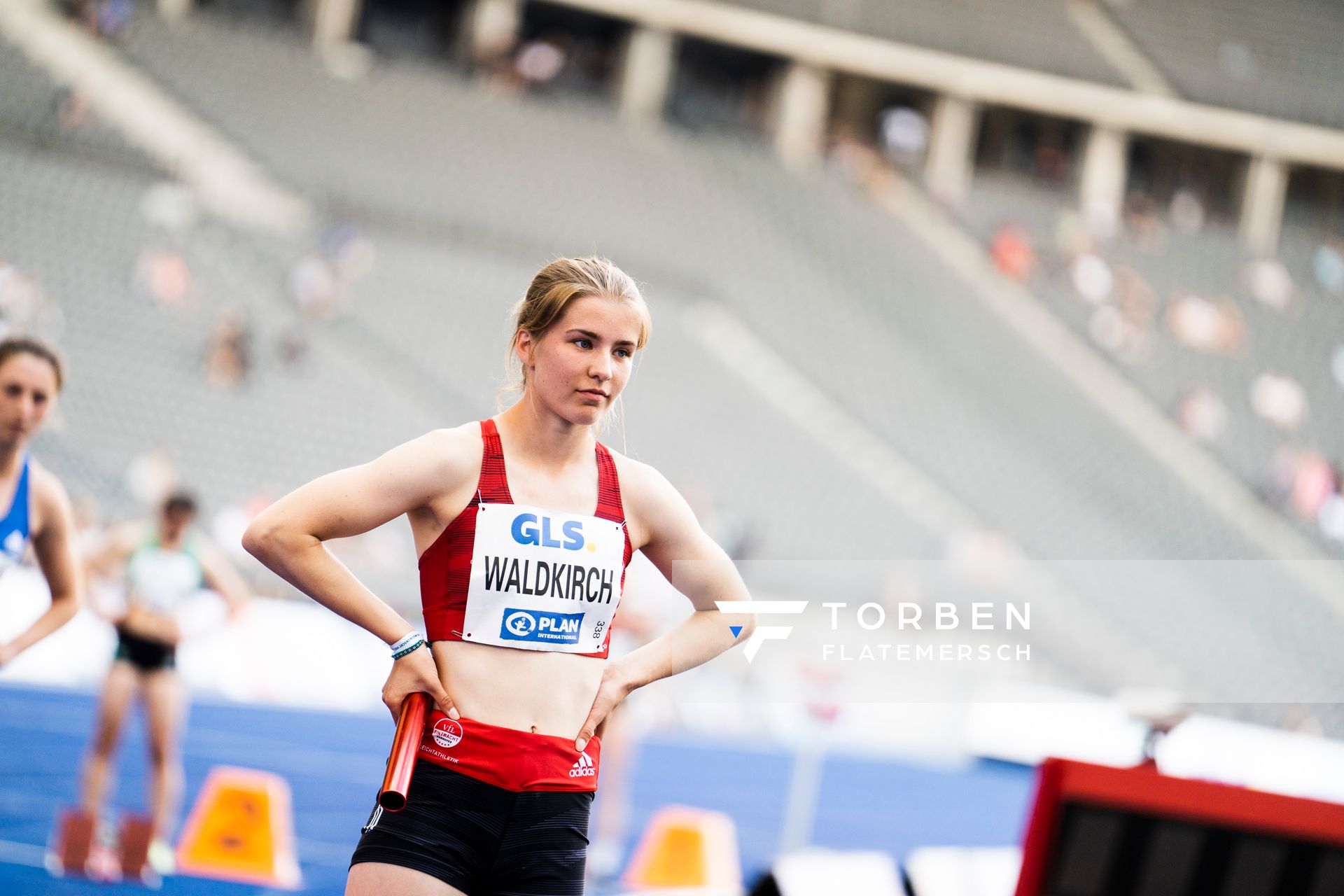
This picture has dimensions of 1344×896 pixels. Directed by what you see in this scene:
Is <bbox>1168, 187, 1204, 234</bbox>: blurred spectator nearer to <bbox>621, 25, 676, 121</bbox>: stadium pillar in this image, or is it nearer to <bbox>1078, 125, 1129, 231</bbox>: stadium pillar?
<bbox>1078, 125, 1129, 231</bbox>: stadium pillar

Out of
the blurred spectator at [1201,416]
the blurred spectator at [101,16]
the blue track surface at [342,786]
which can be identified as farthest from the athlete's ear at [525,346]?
the blurred spectator at [1201,416]

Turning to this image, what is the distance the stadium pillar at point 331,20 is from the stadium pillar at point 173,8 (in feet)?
6.95

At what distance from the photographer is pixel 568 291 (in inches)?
93.5

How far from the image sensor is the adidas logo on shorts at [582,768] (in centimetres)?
242

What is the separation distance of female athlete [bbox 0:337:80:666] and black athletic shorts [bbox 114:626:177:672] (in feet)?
6.99

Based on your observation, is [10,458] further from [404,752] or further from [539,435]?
[404,752]

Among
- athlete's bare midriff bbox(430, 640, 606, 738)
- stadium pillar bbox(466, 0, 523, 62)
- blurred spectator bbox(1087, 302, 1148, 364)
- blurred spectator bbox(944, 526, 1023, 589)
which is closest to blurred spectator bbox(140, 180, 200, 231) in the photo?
stadium pillar bbox(466, 0, 523, 62)

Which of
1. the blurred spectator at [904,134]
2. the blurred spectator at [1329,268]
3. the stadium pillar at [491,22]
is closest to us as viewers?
the stadium pillar at [491,22]

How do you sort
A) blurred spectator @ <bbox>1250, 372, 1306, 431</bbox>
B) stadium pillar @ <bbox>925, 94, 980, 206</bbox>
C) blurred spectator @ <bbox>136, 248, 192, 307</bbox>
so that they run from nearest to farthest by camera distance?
blurred spectator @ <bbox>136, 248, 192, 307</bbox>, blurred spectator @ <bbox>1250, 372, 1306, 431</bbox>, stadium pillar @ <bbox>925, 94, 980, 206</bbox>

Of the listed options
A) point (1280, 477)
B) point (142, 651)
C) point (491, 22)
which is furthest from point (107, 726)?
point (491, 22)

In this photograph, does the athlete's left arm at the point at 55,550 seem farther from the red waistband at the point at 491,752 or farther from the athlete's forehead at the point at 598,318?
the athlete's forehead at the point at 598,318

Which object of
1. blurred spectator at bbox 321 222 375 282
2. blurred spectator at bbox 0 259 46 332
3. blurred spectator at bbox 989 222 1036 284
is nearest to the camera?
blurred spectator at bbox 0 259 46 332

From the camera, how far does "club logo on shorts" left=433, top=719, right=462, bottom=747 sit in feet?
7.64

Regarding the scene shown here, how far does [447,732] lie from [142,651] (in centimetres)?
459
